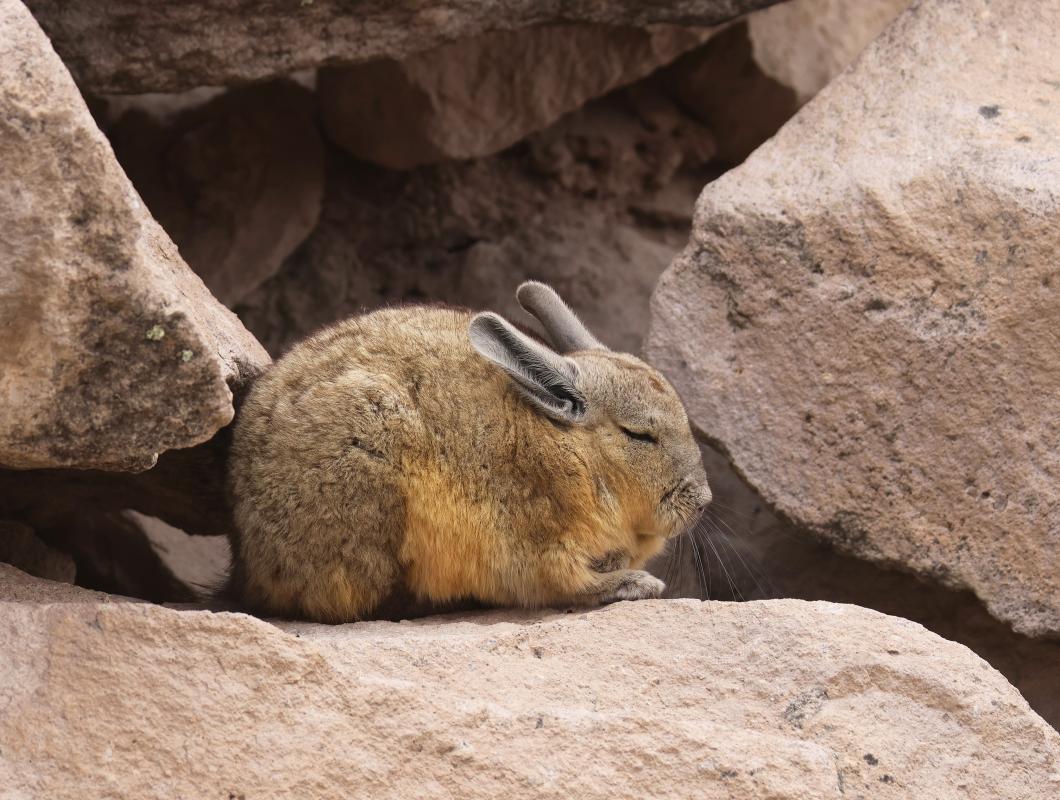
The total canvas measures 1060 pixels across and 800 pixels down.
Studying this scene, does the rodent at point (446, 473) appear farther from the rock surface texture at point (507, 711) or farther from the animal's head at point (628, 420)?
the rock surface texture at point (507, 711)

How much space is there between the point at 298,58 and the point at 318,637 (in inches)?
100

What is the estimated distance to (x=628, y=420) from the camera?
496cm

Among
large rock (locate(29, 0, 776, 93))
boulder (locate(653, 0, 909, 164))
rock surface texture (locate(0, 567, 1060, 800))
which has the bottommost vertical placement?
rock surface texture (locate(0, 567, 1060, 800))

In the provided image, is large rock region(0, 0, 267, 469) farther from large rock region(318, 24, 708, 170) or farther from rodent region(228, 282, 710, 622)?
large rock region(318, 24, 708, 170)

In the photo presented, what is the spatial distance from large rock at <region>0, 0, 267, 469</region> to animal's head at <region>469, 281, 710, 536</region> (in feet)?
4.25

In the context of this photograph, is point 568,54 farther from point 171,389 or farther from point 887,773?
point 887,773

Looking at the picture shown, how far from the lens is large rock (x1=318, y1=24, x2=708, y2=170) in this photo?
7.17 m

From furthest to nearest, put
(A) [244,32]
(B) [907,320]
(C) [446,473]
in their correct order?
(A) [244,32], (B) [907,320], (C) [446,473]

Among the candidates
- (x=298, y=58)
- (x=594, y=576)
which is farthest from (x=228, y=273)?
(x=594, y=576)

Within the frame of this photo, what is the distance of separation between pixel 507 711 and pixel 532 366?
147 cm

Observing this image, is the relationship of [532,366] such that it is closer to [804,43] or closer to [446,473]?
[446,473]

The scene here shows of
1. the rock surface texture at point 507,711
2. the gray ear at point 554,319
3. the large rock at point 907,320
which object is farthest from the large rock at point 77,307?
the large rock at point 907,320

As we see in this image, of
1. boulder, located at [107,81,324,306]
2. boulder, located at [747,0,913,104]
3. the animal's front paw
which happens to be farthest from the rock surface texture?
boulder, located at [747,0,913,104]

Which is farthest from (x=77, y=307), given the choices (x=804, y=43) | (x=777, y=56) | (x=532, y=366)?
(x=804, y=43)
